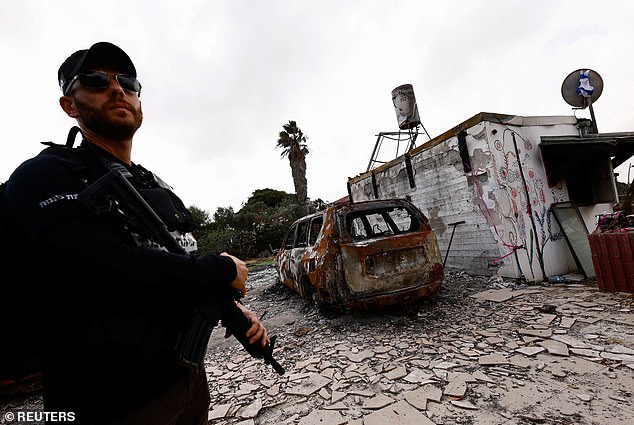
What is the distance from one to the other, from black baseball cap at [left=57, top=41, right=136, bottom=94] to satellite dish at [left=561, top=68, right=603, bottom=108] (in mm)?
8812

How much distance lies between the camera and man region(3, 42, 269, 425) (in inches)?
33.2

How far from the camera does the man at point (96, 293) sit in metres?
0.84

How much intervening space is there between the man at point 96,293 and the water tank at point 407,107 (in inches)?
404

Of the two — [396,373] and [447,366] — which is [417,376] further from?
[447,366]

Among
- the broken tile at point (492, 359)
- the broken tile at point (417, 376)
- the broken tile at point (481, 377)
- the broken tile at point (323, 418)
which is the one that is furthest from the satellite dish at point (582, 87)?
the broken tile at point (323, 418)

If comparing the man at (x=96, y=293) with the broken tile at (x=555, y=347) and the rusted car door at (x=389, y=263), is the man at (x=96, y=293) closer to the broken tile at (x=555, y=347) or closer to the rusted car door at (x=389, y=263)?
the rusted car door at (x=389, y=263)

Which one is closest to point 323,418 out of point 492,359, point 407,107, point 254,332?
point 254,332

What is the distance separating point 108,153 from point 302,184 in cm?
2268

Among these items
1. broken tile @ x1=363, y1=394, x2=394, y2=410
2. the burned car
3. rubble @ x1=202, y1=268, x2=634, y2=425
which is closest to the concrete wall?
rubble @ x1=202, y1=268, x2=634, y2=425

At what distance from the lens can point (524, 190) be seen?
6.10 m

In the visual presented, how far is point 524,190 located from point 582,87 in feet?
9.86

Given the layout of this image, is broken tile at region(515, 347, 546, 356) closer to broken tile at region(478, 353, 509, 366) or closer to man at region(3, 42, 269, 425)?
broken tile at region(478, 353, 509, 366)

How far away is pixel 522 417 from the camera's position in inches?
84.4

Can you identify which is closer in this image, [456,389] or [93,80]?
[93,80]
